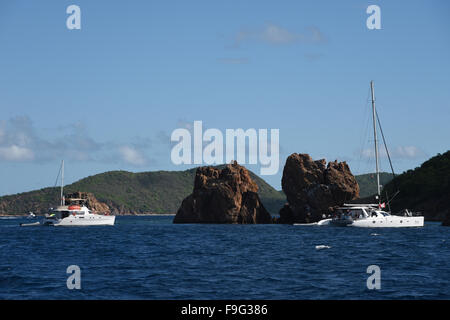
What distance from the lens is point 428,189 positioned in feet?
510

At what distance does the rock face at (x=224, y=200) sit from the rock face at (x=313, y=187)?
10272 millimetres

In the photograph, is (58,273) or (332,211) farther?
(332,211)

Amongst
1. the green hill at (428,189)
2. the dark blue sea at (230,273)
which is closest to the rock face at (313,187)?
the green hill at (428,189)

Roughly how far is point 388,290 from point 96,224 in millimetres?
119952

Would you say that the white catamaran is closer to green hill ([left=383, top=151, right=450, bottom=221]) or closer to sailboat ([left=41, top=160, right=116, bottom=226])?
sailboat ([left=41, top=160, right=116, bottom=226])

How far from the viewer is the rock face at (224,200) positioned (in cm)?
16338

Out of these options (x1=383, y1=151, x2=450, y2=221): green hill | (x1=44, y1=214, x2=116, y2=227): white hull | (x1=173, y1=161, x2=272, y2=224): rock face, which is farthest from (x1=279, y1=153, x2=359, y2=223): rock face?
(x1=44, y1=214, x2=116, y2=227): white hull

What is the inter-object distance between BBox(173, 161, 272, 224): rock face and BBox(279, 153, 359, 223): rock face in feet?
33.7

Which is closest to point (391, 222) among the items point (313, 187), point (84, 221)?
point (313, 187)

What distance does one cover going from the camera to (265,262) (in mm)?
43406

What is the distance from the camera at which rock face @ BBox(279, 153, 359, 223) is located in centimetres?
14462

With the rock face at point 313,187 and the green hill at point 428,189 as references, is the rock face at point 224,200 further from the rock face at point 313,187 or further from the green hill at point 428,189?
the green hill at point 428,189
